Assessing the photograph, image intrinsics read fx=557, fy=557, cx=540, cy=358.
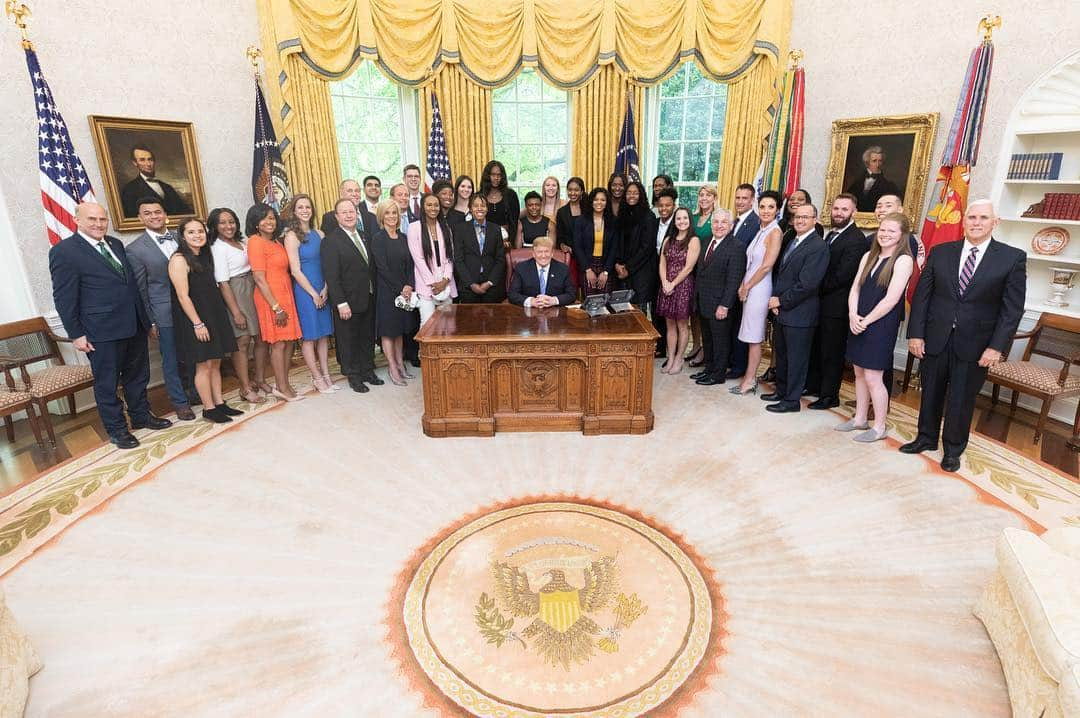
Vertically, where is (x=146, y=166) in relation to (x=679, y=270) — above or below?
above

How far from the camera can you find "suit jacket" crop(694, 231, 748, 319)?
5.32 meters

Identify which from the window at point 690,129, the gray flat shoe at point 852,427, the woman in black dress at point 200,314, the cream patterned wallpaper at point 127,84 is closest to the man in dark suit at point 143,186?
the cream patterned wallpaper at point 127,84

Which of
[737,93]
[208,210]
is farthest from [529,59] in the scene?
[208,210]

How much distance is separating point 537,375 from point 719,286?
85.5 inches

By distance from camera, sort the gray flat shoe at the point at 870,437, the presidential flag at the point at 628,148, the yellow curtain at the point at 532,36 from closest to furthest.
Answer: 1. the gray flat shoe at the point at 870,437
2. the yellow curtain at the point at 532,36
3. the presidential flag at the point at 628,148

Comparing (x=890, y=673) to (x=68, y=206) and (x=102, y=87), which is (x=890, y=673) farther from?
(x=102, y=87)

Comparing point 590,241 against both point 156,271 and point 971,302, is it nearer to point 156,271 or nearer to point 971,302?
point 971,302

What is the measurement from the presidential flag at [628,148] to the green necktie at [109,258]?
18.1 feet

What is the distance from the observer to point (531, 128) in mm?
8016

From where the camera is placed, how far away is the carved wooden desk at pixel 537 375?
4441 mm

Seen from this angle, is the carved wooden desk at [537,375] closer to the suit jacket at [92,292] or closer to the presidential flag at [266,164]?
the suit jacket at [92,292]

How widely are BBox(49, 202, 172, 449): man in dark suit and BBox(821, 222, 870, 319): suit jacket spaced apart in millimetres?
5684

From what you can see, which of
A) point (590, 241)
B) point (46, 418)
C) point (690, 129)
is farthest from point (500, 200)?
point (46, 418)

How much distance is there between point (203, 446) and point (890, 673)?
479cm
